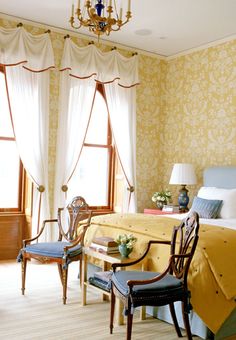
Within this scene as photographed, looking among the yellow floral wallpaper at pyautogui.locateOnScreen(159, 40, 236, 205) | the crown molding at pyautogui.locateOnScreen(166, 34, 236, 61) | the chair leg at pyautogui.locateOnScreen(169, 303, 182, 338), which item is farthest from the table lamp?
the chair leg at pyautogui.locateOnScreen(169, 303, 182, 338)

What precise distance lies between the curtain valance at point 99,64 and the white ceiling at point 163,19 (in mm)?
268

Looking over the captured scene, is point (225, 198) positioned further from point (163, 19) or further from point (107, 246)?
point (163, 19)

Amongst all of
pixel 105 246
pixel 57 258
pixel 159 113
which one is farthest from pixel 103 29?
pixel 159 113

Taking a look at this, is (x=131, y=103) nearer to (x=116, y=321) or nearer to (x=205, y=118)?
(x=205, y=118)

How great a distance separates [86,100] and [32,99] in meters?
0.86

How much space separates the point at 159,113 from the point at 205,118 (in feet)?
3.31

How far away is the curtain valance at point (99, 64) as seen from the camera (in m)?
5.57

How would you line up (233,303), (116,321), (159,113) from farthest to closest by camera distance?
(159,113) → (116,321) → (233,303)

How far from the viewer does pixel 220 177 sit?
5414mm

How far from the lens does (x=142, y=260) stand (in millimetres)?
3482

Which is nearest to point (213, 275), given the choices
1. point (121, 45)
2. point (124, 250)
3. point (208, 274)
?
point (208, 274)

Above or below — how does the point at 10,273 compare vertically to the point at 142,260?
below

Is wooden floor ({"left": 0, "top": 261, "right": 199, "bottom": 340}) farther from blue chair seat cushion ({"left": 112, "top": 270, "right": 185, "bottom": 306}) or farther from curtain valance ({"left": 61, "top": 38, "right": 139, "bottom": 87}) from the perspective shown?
curtain valance ({"left": 61, "top": 38, "right": 139, "bottom": 87})

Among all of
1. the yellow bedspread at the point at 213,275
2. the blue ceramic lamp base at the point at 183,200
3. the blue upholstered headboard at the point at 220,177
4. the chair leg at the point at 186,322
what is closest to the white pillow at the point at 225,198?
the blue upholstered headboard at the point at 220,177
